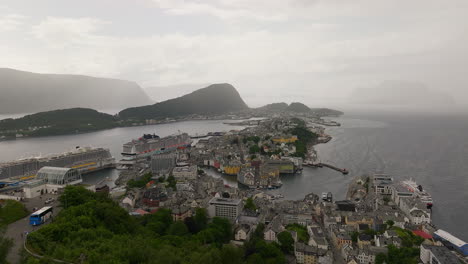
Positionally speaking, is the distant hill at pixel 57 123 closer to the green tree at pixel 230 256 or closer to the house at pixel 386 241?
the green tree at pixel 230 256

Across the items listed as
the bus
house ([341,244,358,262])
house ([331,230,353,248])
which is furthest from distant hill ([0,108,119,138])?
house ([341,244,358,262])

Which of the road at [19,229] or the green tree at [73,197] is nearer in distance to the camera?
the road at [19,229]

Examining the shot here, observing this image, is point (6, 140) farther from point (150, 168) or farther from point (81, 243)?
point (81, 243)

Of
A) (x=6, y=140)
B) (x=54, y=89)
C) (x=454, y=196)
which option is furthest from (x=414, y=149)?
Answer: (x=54, y=89)

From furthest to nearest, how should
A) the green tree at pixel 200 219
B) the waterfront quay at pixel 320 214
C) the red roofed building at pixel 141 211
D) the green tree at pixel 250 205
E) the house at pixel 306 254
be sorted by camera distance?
the green tree at pixel 250 205, the red roofed building at pixel 141 211, the green tree at pixel 200 219, the waterfront quay at pixel 320 214, the house at pixel 306 254

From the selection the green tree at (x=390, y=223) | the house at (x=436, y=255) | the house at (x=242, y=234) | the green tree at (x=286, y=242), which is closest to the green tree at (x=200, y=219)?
the house at (x=242, y=234)

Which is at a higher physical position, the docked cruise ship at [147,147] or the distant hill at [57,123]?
the distant hill at [57,123]
